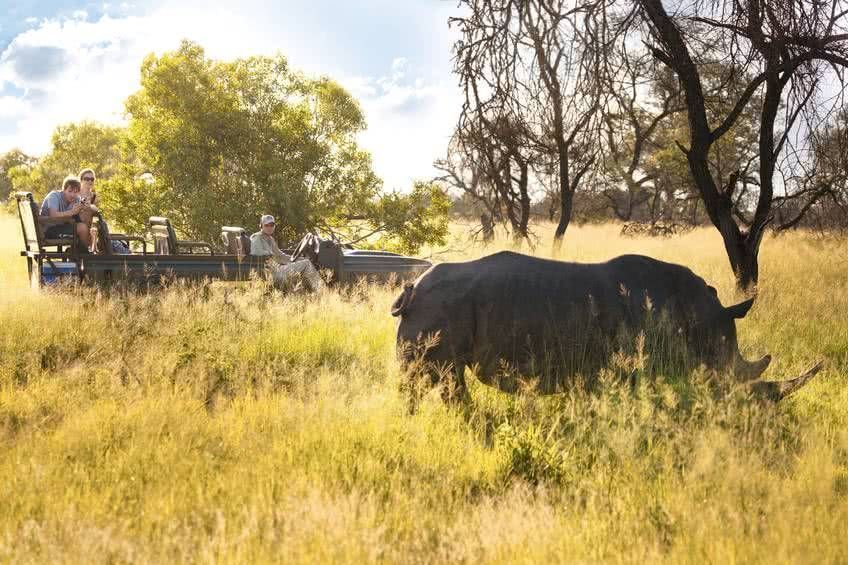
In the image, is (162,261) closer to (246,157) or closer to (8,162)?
(246,157)

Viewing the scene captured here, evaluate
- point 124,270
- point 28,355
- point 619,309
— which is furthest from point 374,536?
point 124,270

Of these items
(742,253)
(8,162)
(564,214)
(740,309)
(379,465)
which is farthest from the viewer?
(8,162)

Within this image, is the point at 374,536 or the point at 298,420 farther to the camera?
the point at 298,420

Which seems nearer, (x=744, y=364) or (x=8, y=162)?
(x=744, y=364)

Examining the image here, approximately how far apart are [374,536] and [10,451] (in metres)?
2.69

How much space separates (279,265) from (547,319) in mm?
6099

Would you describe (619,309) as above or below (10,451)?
above

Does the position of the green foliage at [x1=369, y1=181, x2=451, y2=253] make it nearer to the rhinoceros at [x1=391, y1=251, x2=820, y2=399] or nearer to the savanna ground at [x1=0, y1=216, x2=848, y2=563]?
the savanna ground at [x1=0, y1=216, x2=848, y2=563]

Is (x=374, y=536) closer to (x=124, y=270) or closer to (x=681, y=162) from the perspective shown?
(x=124, y=270)

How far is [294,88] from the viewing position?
19812 mm

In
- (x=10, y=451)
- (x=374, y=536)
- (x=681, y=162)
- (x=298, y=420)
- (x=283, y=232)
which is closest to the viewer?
(x=374, y=536)

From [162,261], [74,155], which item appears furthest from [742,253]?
[74,155]

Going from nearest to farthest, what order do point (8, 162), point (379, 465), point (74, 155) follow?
point (379, 465) → point (74, 155) → point (8, 162)

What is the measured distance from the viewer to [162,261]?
31.8 feet
